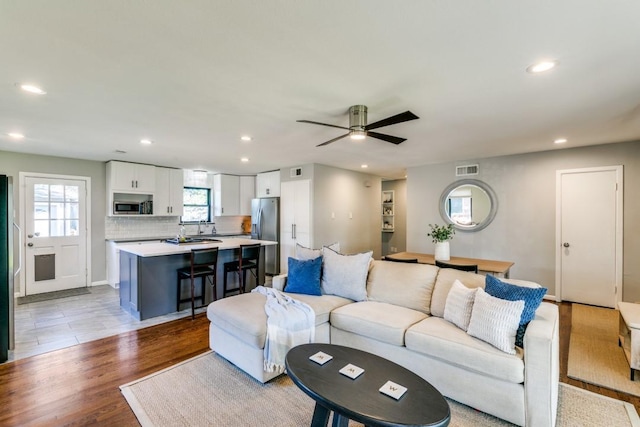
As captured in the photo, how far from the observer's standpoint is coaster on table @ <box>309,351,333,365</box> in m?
1.92

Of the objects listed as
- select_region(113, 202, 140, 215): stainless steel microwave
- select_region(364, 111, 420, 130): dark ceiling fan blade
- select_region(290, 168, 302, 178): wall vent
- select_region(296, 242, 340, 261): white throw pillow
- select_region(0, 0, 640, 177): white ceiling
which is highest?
select_region(0, 0, 640, 177): white ceiling

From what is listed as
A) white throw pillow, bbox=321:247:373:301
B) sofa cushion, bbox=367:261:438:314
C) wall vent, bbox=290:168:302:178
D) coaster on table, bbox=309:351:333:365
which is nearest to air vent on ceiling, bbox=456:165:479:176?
wall vent, bbox=290:168:302:178

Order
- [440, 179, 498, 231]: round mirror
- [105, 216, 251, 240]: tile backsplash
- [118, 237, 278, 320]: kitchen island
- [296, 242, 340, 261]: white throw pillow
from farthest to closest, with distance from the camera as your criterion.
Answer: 1. [105, 216, 251, 240]: tile backsplash
2. [440, 179, 498, 231]: round mirror
3. [118, 237, 278, 320]: kitchen island
4. [296, 242, 340, 261]: white throw pillow

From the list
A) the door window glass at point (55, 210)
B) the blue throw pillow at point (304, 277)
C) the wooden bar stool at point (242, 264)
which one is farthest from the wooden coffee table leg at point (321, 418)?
the door window glass at point (55, 210)

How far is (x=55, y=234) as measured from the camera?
17.6 feet

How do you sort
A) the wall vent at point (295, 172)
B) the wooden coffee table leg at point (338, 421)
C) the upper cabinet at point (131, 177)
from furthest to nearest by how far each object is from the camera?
the wall vent at point (295, 172), the upper cabinet at point (131, 177), the wooden coffee table leg at point (338, 421)

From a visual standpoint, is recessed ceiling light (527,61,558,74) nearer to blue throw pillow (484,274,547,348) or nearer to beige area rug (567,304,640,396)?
blue throw pillow (484,274,547,348)

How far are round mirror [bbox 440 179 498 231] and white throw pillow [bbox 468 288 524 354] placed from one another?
3655mm

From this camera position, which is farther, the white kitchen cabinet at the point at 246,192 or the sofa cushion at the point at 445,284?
the white kitchen cabinet at the point at 246,192

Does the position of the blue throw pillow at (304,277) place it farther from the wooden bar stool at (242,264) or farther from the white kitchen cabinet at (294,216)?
the white kitchen cabinet at (294,216)

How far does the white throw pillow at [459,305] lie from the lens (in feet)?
7.91

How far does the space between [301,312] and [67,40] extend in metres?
2.55

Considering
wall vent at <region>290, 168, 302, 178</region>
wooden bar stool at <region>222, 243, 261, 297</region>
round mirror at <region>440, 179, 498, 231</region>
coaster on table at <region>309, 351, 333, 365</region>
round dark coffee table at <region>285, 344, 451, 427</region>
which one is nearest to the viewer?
round dark coffee table at <region>285, 344, 451, 427</region>

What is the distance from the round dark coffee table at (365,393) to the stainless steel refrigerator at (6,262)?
9.45 ft
